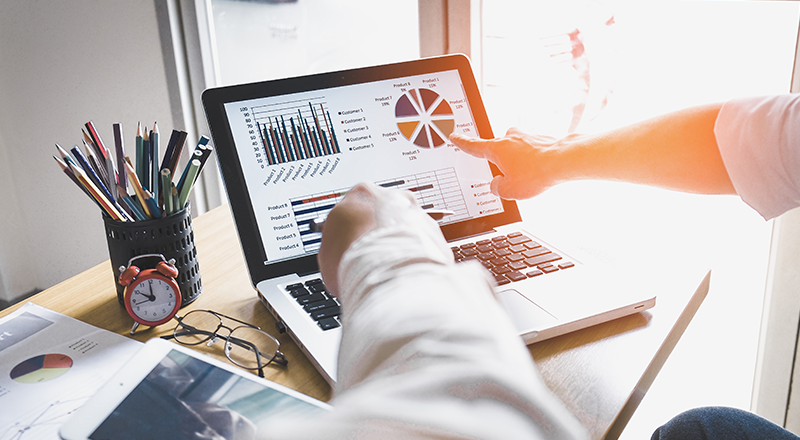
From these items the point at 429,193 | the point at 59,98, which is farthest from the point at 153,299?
the point at 59,98

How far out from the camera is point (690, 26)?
0.95 metres

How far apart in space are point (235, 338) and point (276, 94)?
332 mm

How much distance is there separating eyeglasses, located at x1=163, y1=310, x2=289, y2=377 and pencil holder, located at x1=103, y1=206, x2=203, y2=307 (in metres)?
0.05

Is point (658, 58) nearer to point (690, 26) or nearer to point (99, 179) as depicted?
point (690, 26)

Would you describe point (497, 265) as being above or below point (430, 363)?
below

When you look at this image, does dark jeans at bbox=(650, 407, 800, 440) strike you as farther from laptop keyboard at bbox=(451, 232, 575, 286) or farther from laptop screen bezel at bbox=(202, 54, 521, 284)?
laptop screen bezel at bbox=(202, 54, 521, 284)

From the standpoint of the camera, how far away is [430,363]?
23cm

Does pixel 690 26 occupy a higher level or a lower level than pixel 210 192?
higher

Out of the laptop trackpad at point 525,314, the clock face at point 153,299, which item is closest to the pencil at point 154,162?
the clock face at point 153,299

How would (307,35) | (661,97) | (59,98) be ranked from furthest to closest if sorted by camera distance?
(59,98) → (307,35) → (661,97)

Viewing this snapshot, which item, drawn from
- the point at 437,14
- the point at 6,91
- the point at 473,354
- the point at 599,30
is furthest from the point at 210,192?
the point at 473,354

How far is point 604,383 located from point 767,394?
2.56 feet

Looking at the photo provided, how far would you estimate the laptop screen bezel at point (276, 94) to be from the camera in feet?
2.28

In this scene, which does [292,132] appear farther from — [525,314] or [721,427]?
[721,427]
